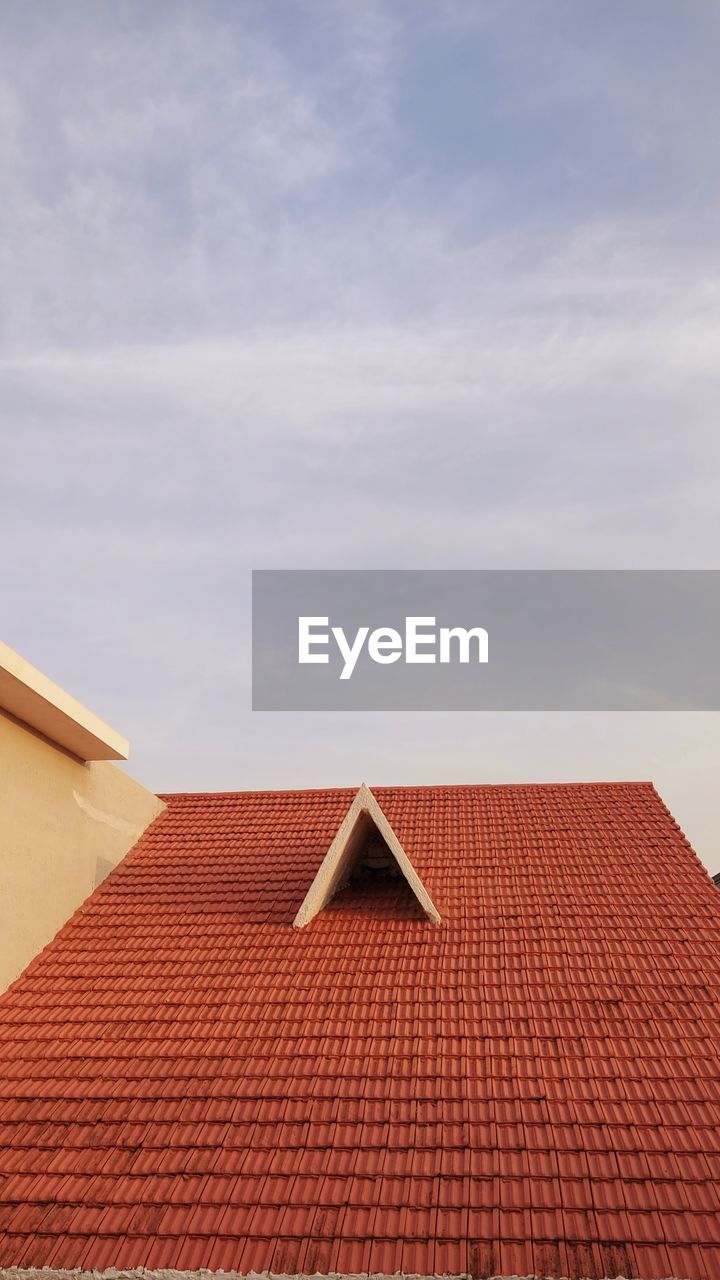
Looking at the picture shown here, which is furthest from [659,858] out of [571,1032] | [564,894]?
[571,1032]

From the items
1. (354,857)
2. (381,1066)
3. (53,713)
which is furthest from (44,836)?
(381,1066)

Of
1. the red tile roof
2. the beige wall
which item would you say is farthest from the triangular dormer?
the beige wall

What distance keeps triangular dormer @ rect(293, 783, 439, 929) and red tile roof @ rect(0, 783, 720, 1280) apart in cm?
20

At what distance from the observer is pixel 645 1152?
6738 millimetres

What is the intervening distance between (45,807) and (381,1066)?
458cm

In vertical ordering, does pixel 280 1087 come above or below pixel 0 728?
Result: below

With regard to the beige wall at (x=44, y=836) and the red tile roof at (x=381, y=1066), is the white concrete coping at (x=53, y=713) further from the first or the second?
the red tile roof at (x=381, y=1066)

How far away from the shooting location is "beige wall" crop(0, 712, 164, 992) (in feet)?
31.1

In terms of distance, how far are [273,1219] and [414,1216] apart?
37.3 inches

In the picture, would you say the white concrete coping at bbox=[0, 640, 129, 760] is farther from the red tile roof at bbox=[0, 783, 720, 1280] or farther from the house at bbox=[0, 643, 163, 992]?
the red tile roof at bbox=[0, 783, 720, 1280]

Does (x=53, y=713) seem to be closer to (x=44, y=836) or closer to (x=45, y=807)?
(x=45, y=807)

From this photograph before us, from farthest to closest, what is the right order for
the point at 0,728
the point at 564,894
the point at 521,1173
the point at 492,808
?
the point at 492,808
the point at 564,894
the point at 0,728
the point at 521,1173

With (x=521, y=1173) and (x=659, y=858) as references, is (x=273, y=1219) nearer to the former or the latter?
(x=521, y=1173)

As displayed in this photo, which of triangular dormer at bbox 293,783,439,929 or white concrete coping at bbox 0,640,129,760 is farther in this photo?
triangular dormer at bbox 293,783,439,929
